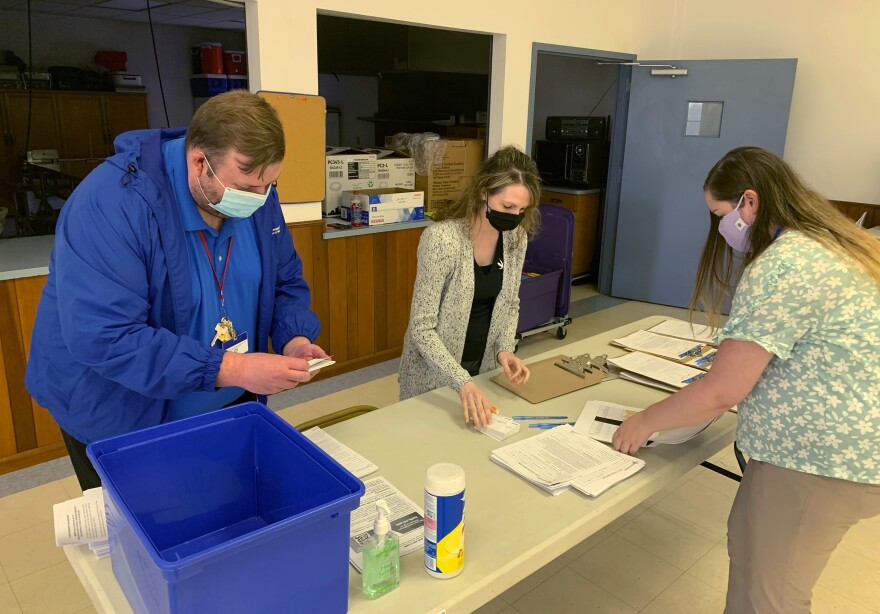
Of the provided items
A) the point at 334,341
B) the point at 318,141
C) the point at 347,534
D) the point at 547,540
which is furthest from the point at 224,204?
the point at 334,341

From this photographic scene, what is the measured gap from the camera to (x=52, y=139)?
6488 millimetres

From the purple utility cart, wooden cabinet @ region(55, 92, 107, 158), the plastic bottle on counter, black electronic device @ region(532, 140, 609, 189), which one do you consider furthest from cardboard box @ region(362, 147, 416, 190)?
wooden cabinet @ region(55, 92, 107, 158)

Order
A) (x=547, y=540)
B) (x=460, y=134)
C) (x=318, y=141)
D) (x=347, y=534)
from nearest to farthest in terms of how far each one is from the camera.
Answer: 1. (x=347, y=534)
2. (x=547, y=540)
3. (x=318, y=141)
4. (x=460, y=134)

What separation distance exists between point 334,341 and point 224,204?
100 inches

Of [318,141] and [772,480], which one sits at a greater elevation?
[318,141]

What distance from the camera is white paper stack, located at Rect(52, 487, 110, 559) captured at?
1198 mm

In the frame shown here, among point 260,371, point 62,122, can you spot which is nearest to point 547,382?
point 260,371

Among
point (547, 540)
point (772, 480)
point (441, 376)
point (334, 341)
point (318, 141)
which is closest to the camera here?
point (547, 540)

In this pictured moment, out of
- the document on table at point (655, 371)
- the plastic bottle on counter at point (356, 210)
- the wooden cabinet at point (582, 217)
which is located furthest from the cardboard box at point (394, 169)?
the document on table at point (655, 371)

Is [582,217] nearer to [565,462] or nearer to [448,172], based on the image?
[448,172]

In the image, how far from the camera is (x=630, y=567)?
2352 millimetres

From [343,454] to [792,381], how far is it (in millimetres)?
1037

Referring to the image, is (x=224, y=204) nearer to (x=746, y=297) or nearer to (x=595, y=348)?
(x=746, y=297)

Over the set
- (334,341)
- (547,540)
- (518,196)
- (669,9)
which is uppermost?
(669,9)
